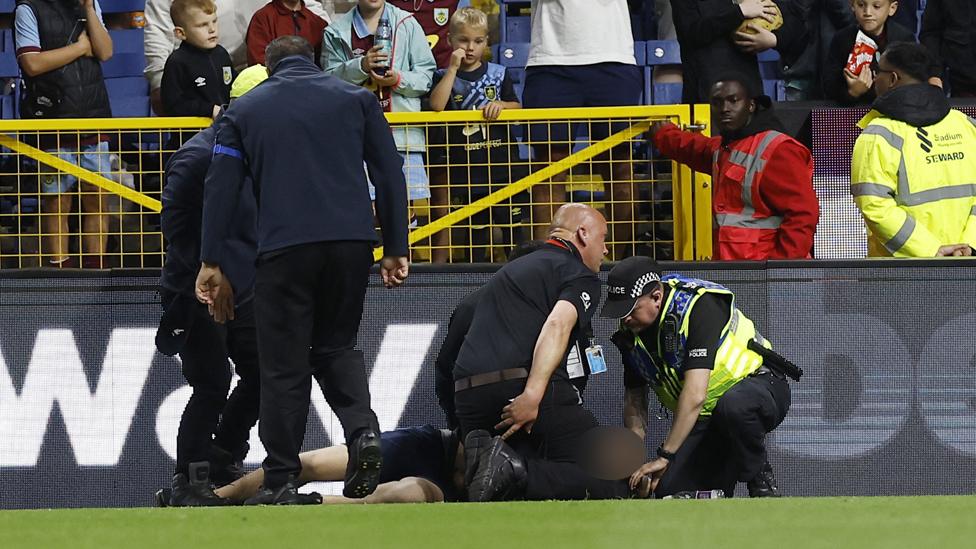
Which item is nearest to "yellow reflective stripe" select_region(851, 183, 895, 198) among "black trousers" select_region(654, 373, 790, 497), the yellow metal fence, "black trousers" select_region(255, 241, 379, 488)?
the yellow metal fence

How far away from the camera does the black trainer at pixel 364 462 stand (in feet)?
20.8

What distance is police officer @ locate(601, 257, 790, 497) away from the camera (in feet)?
24.5

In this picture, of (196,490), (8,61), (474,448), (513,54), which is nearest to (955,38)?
(513,54)

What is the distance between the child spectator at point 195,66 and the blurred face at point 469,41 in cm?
144

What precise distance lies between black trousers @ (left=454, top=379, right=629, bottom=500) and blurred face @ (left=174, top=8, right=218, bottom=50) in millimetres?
3210

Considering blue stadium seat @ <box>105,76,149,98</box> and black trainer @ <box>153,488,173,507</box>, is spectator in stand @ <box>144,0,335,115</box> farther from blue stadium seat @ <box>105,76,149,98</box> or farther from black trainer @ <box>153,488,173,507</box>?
black trainer @ <box>153,488,173,507</box>

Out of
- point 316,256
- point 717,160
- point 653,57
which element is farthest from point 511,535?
point 653,57

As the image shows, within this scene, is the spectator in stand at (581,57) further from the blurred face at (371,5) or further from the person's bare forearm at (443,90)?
the blurred face at (371,5)

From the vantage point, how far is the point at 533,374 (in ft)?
23.9

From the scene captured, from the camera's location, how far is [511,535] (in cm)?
487

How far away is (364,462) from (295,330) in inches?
24.4

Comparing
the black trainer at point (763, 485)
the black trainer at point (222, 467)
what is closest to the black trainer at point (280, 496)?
the black trainer at point (222, 467)

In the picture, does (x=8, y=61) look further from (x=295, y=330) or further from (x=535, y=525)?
(x=535, y=525)

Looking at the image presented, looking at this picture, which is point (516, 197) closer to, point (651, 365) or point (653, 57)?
point (651, 365)
